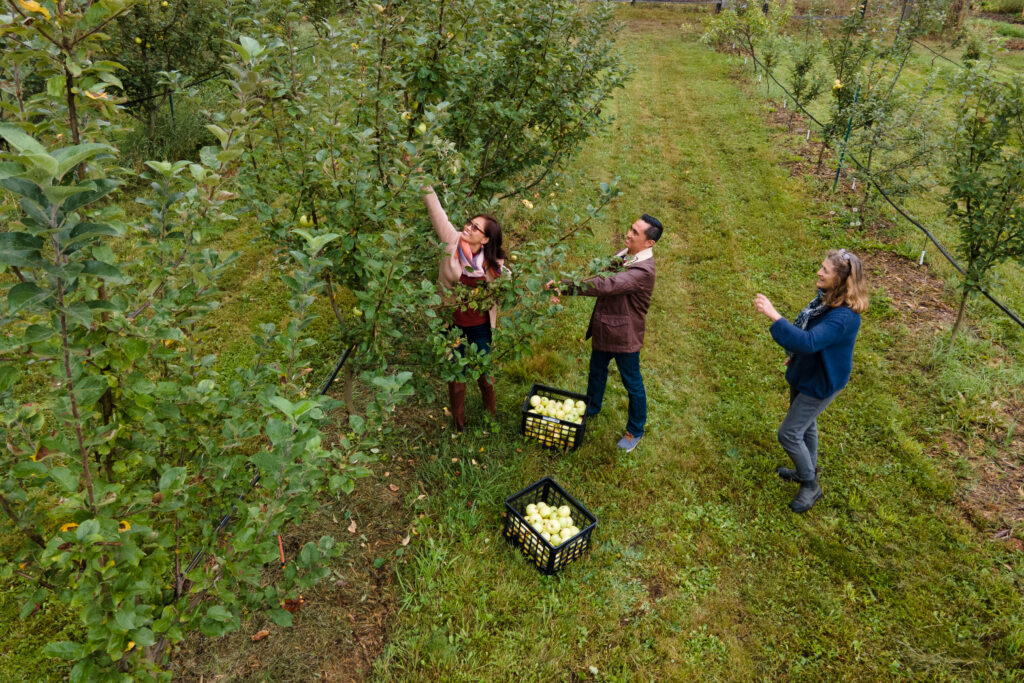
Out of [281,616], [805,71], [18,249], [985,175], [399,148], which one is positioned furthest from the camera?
[805,71]

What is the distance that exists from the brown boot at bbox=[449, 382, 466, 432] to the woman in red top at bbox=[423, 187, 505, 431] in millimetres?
426

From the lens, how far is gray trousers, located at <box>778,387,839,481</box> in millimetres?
4422

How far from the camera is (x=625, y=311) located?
4719 mm

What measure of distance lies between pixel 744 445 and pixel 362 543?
12.3ft

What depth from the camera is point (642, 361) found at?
657cm

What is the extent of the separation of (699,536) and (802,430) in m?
1.21

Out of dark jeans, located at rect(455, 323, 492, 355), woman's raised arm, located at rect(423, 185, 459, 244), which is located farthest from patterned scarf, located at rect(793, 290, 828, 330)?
woman's raised arm, located at rect(423, 185, 459, 244)

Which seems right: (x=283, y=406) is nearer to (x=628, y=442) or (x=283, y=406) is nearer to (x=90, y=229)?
(x=90, y=229)

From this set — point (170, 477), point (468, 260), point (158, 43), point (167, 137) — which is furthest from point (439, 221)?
point (167, 137)

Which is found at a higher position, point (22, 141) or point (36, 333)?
point (22, 141)

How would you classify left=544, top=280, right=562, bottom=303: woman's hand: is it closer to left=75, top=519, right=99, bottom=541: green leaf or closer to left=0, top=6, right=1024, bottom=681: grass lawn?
left=0, top=6, right=1024, bottom=681: grass lawn

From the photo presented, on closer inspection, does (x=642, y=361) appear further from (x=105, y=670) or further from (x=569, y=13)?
(x=105, y=670)

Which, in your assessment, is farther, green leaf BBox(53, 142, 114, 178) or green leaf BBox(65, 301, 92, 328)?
green leaf BBox(65, 301, 92, 328)

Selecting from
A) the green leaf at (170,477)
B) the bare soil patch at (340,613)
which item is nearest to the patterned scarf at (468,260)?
the bare soil patch at (340,613)
